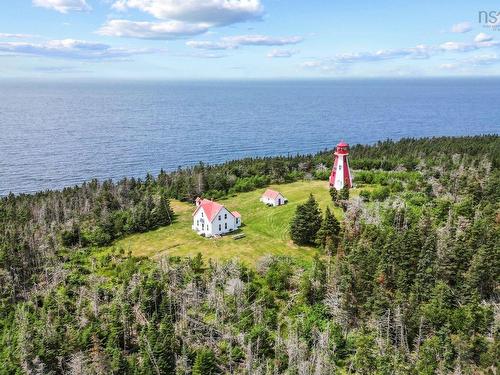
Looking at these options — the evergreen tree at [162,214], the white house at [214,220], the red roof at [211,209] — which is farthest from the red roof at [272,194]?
the evergreen tree at [162,214]

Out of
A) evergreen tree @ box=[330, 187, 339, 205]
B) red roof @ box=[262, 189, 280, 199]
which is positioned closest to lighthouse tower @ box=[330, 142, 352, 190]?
evergreen tree @ box=[330, 187, 339, 205]

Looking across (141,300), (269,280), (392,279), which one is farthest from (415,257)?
(141,300)

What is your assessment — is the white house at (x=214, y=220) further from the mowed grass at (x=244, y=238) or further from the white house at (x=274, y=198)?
the white house at (x=274, y=198)

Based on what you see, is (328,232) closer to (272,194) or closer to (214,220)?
(214,220)

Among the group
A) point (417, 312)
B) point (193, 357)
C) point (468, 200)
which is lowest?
point (193, 357)

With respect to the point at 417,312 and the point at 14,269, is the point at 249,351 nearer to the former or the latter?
the point at 417,312

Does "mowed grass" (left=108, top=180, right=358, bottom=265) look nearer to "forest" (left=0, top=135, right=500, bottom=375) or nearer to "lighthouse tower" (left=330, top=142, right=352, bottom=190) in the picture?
"lighthouse tower" (left=330, top=142, right=352, bottom=190)
